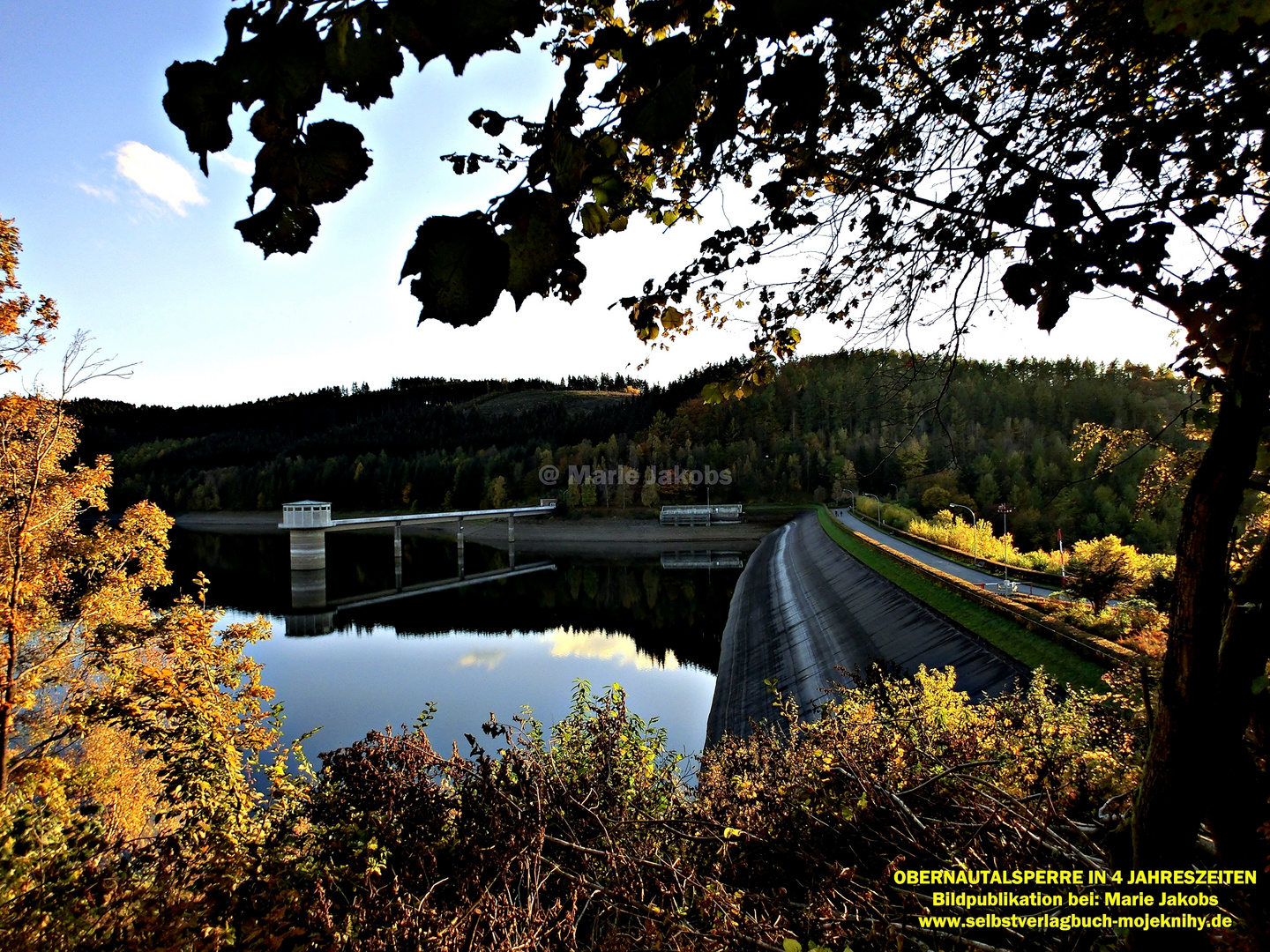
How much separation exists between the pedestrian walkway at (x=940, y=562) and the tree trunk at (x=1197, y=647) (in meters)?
19.2

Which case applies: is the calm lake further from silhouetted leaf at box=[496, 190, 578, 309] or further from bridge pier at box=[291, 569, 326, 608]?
silhouetted leaf at box=[496, 190, 578, 309]

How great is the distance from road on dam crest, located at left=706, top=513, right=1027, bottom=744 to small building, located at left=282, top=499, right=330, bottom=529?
3226 cm

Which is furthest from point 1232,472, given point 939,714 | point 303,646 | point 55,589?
point 303,646

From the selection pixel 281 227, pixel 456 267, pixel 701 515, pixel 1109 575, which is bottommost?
pixel 701 515

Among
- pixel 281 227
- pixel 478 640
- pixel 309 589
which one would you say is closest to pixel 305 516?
pixel 309 589

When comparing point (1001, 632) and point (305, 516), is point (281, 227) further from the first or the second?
point (305, 516)

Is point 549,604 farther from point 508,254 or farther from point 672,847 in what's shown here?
point 508,254

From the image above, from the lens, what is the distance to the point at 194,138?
0.78 m

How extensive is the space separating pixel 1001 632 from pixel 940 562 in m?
13.2

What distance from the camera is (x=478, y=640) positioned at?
31.2 meters

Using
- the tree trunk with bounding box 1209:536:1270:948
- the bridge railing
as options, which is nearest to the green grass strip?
the tree trunk with bounding box 1209:536:1270:948

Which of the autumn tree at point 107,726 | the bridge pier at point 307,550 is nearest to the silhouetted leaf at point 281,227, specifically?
the autumn tree at point 107,726

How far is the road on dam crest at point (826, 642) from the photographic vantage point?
→ 1426 centimetres

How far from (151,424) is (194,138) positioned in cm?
22309
